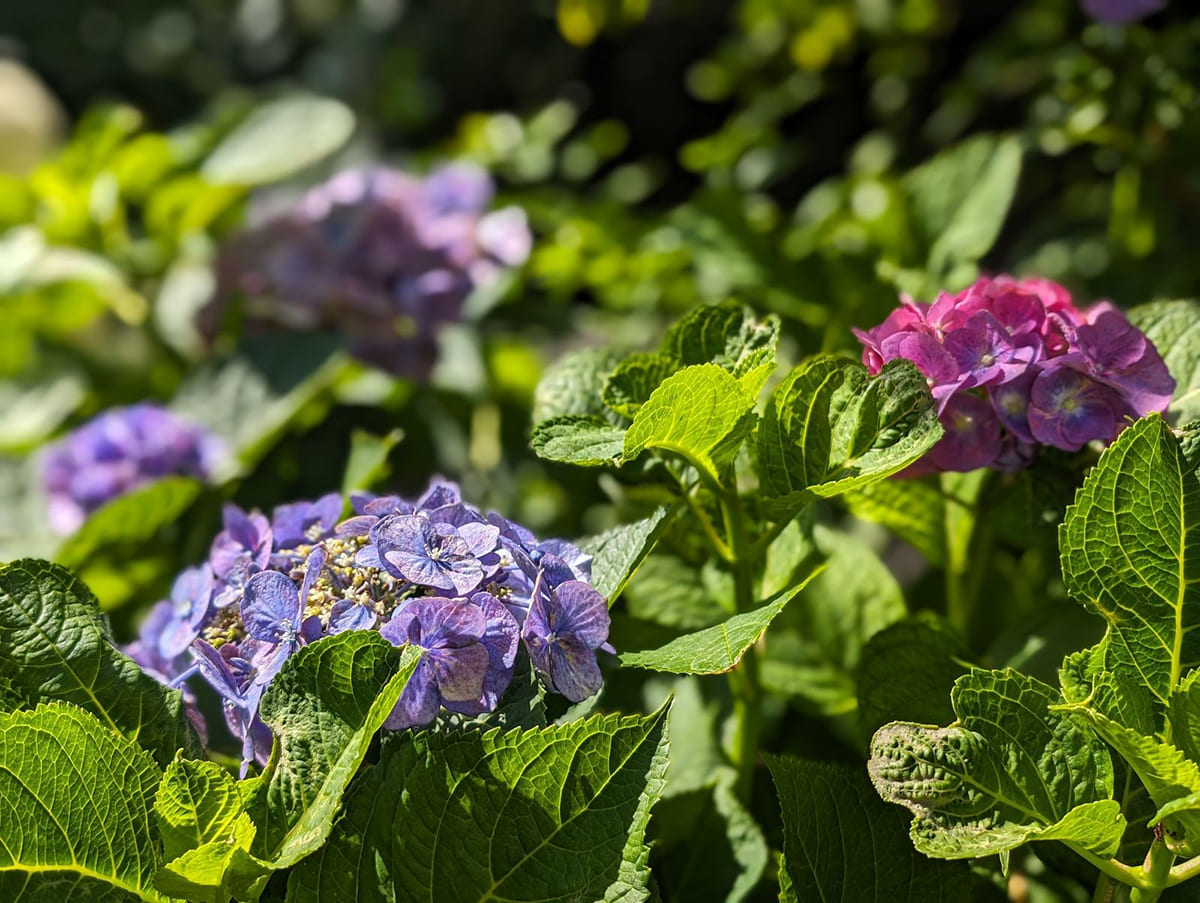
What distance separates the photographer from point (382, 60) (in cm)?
260

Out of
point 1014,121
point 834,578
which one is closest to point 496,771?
point 834,578

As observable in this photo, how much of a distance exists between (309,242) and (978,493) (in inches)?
38.0

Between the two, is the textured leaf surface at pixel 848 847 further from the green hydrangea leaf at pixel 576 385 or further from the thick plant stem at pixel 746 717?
the green hydrangea leaf at pixel 576 385

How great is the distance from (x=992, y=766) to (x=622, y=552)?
24 centimetres

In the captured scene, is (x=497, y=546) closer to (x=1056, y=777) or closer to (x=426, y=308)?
(x=1056, y=777)

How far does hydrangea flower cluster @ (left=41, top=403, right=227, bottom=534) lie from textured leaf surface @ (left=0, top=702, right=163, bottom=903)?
771 mm

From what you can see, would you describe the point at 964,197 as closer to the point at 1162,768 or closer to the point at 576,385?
the point at 576,385

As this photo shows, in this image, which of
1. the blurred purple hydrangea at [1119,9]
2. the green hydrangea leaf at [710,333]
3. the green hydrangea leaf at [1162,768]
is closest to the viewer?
the green hydrangea leaf at [1162,768]

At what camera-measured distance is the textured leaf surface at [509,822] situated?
0.62 m

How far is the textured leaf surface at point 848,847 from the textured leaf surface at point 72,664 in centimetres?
37

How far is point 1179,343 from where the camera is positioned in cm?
86

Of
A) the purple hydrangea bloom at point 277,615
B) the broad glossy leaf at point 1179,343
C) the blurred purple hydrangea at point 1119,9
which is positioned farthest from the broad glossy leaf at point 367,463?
the blurred purple hydrangea at point 1119,9

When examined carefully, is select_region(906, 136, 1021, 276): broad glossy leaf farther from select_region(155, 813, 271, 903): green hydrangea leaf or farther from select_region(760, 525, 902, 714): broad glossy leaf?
select_region(155, 813, 271, 903): green hydrangea leaf

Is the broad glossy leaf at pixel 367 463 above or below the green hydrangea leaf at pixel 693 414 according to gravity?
below
